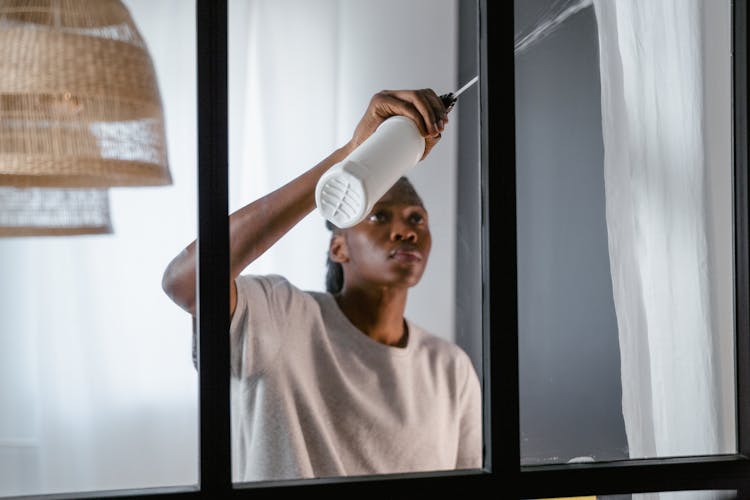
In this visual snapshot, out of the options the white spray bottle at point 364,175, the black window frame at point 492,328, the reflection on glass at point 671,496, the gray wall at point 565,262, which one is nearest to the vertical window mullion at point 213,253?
the black window frame at point 492,328

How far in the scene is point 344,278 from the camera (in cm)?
108

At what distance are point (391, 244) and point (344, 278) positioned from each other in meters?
0.08

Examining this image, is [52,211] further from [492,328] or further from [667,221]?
[667,221]

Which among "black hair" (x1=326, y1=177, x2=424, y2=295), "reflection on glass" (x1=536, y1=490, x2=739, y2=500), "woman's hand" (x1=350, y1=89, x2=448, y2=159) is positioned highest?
"woman's hand" (x1=350, y1=89, x2=448, y2=159)

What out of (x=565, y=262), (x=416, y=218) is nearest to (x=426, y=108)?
(x=416, y=218)

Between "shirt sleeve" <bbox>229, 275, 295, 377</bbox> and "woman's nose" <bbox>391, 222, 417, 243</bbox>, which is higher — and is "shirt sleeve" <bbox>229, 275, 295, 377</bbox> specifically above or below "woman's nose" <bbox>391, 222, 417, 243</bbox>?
below

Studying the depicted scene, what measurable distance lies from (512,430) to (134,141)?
1.78 feet

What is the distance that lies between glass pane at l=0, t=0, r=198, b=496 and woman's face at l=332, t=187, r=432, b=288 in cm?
22

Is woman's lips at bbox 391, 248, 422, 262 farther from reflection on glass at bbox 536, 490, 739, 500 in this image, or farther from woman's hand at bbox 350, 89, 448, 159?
reflection on glass at bbox 536, 490, 739, 500

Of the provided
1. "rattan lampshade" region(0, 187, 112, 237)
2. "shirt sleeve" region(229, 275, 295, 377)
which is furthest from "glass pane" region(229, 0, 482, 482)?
"rattan lampshade" region(0, 187, 112, 237)

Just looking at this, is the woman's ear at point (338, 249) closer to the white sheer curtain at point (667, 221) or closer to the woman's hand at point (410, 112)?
the woman's hand at point (410, 112)

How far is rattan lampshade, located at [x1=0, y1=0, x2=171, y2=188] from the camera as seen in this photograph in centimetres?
94

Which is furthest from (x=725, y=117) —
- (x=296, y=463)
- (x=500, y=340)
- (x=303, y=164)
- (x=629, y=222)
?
(x=296, y=463)

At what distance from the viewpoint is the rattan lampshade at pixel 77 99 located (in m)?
0.94
